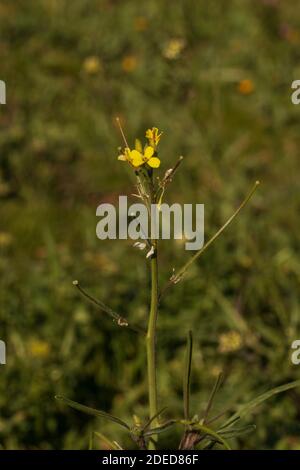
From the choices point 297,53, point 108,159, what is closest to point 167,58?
point 108,159

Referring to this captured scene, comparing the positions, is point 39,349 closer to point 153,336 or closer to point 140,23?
point 153,336

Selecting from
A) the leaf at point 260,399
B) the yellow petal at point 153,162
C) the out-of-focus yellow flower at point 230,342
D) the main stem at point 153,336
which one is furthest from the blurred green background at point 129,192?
the yellow petal at point 153,162

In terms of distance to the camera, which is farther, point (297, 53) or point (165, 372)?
point (297, 53)

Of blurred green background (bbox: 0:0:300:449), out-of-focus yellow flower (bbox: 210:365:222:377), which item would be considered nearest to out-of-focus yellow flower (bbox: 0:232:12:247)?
blurred green background (bbox: 0:0:300:449)

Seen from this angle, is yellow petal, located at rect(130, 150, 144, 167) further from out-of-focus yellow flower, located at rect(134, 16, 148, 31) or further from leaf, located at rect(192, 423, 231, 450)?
out-of-focus yellow flower, located at rect(134, 16, 148, 31)

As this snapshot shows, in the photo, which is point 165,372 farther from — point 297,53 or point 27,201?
point 297,53

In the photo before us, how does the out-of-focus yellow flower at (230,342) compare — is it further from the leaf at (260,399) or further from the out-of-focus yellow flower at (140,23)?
the out-of-focus yellow flower at (140,23)
